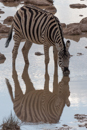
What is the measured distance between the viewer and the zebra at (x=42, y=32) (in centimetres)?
1017

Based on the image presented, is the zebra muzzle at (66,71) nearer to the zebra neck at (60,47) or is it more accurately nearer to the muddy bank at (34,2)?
the zebra neck at (60,47)

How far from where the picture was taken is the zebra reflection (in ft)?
26.1

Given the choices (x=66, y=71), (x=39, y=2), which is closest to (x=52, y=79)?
(x=66, y=71)

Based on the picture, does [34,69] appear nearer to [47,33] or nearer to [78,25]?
[47,33]

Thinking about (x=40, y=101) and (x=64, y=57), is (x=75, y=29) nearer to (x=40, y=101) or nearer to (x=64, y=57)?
(x=64, y=57)

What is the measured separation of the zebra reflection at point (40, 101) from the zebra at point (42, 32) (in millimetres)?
547

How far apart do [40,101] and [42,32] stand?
90.0 inches

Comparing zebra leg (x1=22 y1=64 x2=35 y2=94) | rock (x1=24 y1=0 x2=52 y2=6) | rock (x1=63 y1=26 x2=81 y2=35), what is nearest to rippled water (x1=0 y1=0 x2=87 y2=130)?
zebra leg (x1=22 y1=64 x2=35 y2=94)

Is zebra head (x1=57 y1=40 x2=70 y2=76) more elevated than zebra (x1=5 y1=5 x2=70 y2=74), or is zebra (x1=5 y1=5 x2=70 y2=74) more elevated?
zebra (x1=5 y1=5 x2=70 y2=74)

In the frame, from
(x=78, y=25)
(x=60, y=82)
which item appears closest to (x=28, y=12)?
(x=60, y=82)

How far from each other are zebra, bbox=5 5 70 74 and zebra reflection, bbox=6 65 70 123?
0.55m

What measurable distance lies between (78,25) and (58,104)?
21.6ft

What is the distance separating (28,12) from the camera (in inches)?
445

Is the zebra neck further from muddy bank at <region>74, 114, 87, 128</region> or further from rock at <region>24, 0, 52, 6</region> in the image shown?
rock at <region>24, 0, 52, 6</region>
